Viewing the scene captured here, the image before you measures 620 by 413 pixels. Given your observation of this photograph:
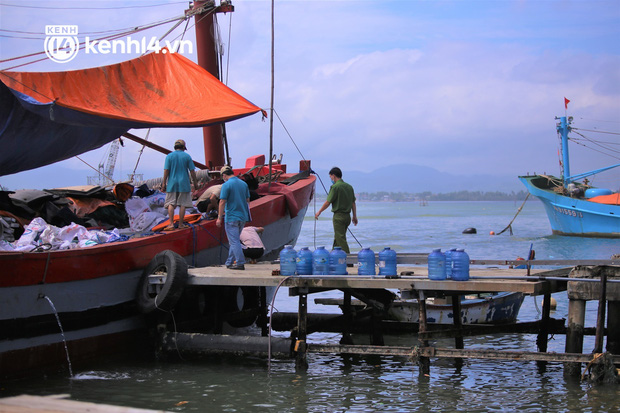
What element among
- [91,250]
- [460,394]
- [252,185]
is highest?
[252,185]

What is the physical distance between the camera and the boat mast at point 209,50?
56.5ft

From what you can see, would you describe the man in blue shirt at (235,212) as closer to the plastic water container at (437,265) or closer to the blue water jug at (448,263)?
the plastic water container at (437,265)

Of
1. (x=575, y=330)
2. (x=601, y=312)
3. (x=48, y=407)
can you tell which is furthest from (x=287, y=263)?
(x=48, y=407)

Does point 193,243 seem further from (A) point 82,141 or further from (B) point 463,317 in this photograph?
(B) point 463,317

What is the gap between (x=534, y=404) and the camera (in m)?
8.20

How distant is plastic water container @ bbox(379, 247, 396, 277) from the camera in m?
9.05

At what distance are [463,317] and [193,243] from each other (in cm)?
506

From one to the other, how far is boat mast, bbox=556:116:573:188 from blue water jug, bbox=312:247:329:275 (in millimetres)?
39113

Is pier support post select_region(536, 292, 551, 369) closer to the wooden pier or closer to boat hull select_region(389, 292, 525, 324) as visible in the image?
the wooden pier

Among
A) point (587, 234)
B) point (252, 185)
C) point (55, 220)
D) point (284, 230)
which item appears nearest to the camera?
point (55, 220)

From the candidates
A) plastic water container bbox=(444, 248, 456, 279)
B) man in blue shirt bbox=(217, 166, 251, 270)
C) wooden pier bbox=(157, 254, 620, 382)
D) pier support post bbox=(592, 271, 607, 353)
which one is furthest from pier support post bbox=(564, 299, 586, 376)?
man in blue shirt bbox=(217, 166, 251, 270)

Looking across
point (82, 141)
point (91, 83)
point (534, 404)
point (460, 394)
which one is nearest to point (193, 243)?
point (82, 141)

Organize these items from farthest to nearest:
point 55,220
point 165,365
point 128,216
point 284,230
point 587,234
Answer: point 587,234
point 284,230
point 128,216
point 55,220
point 165,365

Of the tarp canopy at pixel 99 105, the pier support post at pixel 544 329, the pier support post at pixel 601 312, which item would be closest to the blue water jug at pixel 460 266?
the pier support post at pixel 601 312
